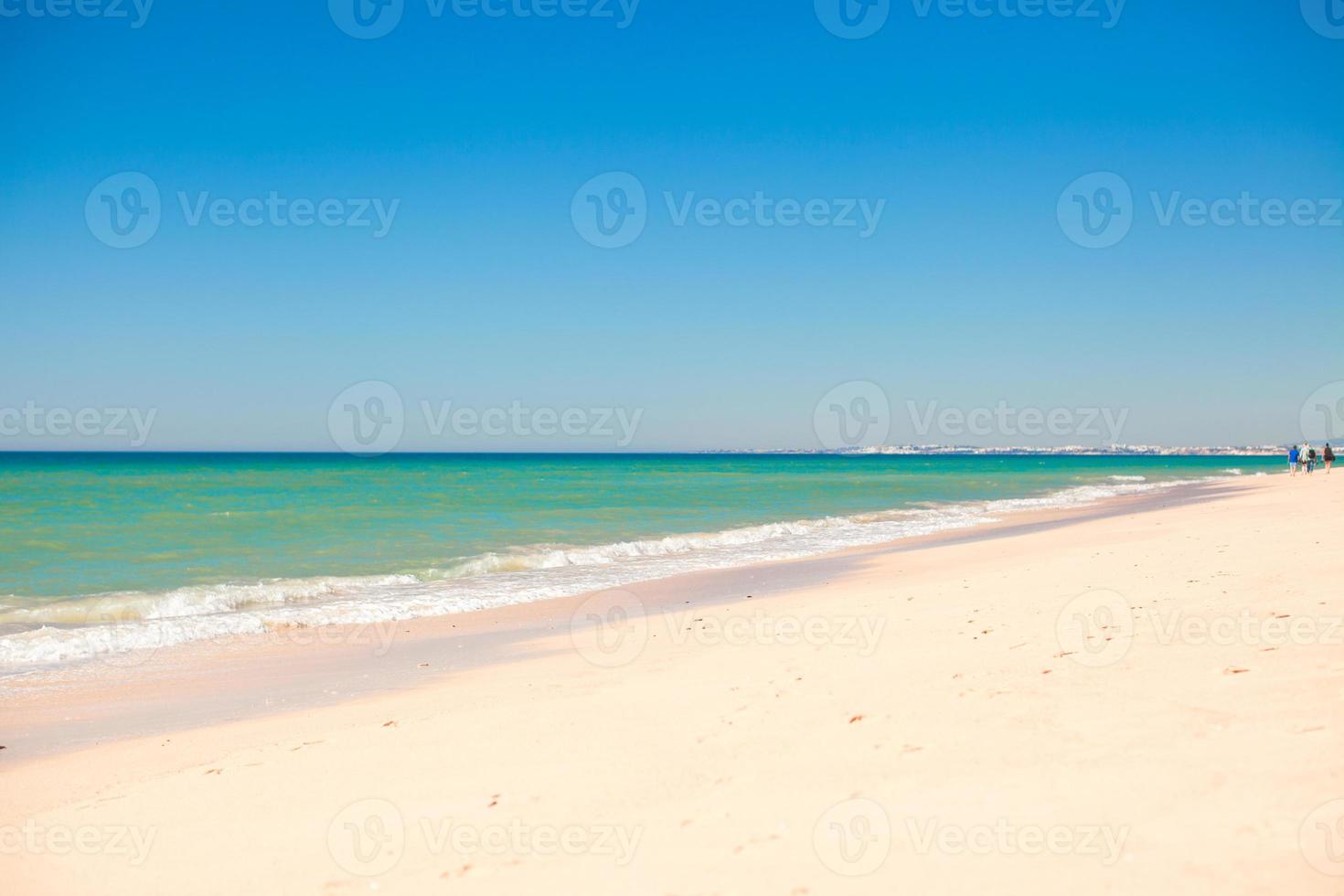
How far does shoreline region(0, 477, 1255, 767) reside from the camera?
A: 7309 mm

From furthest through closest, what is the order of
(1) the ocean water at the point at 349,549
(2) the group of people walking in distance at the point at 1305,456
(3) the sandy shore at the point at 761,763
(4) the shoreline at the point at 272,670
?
(2) the group of people walking in distance at the point at 1305,456
(1) the ocean water at the point at 349,549
(4) the shoreline at the point at 272,670
(3) the sandy shore at the point at 761,763

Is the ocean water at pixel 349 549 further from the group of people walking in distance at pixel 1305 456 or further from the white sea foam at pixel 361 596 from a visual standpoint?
the group of people walking in distance at pixel 1305 456

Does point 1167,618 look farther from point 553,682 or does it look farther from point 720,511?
point 720,511

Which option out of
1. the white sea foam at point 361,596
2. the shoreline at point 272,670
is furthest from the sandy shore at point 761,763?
the white sea foam at point 361,596

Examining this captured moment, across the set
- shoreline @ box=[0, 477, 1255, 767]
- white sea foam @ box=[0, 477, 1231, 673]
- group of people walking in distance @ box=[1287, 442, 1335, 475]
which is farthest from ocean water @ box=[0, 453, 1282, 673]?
group of people walking in distance @ box=[1287, 442, 1335, 475]

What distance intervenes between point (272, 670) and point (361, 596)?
15.5 feet

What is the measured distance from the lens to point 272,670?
30.0 ft

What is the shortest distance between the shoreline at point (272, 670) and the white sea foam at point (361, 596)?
517 millimetres

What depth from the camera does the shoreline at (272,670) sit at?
7.31 metres

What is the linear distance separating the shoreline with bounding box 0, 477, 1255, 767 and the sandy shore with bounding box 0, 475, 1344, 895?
7 centimetres

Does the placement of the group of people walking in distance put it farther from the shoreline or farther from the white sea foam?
the shoreline

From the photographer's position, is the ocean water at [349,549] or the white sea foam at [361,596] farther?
the ocean water at [349,549]

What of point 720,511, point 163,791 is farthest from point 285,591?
point 720,511

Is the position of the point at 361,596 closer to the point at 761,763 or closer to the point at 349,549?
the point at 349,549
